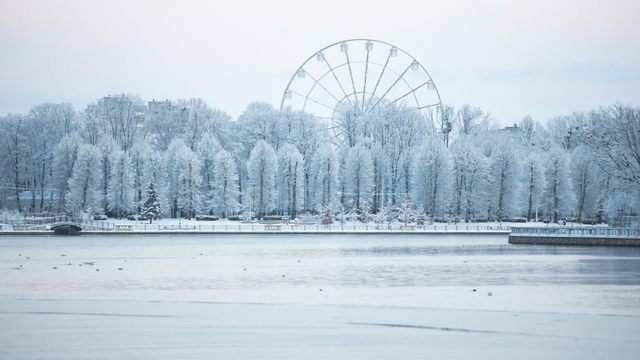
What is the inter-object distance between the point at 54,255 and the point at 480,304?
3073 centimetres

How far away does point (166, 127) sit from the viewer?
301 feet

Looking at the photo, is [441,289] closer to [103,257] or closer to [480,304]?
[480,304]

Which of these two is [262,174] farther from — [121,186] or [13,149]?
[13,149]

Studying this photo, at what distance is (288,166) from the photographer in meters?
81.2

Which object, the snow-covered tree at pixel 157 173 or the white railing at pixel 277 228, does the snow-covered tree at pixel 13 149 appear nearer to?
the snow-covered tree at pixel 157 173

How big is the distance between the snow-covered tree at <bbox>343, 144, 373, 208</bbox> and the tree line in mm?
134

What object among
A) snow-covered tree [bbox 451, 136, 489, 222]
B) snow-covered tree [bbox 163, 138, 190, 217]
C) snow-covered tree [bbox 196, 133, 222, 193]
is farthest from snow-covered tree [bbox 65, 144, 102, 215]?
snow-covered tree [bbox 451, 136, 489, 222]

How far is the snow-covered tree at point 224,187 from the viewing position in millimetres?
81188

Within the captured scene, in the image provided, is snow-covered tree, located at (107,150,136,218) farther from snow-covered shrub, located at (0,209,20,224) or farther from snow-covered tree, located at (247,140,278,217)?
snow-covered tree, located at (247,140,278,217)

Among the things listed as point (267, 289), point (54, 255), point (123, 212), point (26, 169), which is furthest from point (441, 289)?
point (26, 169)

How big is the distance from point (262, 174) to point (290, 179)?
3.36 m

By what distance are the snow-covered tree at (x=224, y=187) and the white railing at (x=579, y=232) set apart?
3729 cm

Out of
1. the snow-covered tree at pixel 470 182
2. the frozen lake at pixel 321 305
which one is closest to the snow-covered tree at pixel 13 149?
the frozen lake at pixel 321 305

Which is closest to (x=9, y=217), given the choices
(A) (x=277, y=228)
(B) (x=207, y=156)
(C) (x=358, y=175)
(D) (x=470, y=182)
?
(B) (x=207, y=156)
